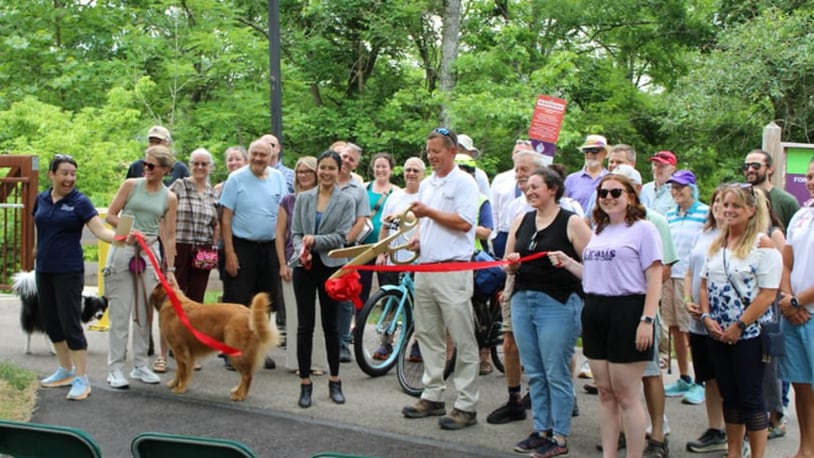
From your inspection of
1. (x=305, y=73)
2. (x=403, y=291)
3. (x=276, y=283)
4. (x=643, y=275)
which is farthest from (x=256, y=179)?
(x=305, y=73)

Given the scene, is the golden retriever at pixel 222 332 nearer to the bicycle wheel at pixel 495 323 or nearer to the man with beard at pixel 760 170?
the bicycle wheel at pixel 495 323

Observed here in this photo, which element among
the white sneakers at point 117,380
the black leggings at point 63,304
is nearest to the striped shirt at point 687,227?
the white sneakers at point 117,380

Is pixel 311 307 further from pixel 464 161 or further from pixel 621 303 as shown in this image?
pixel 621 303

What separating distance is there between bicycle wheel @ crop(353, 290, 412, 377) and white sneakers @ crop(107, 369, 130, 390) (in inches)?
75.5

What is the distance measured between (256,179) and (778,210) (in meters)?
4.45

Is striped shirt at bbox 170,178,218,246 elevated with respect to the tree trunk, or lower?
lower

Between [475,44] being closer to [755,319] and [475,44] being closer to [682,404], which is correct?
[682,404]

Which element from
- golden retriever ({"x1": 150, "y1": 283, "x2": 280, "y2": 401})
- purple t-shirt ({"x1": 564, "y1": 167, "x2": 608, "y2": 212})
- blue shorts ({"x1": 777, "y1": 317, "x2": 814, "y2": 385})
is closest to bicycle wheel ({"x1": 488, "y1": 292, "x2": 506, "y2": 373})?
purple t-shirt ({"x1": 564, "y1": 167, "x2": 608, "y2": 212})

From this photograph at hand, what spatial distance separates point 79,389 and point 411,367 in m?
2.74

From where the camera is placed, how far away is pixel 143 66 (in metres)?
20.4

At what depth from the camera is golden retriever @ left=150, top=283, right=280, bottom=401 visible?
6.99 m

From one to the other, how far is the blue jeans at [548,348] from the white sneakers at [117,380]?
3.41 meters

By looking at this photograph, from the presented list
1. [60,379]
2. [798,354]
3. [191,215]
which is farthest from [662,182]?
[60,379]

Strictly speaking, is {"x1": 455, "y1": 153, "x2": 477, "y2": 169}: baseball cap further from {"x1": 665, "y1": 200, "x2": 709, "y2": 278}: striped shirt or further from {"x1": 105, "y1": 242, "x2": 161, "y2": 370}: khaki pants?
{"x1": 105, "y1": 242, "x2": 161, "y2": 370}: khaki pants
